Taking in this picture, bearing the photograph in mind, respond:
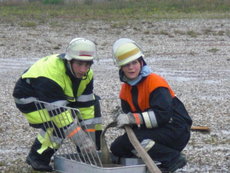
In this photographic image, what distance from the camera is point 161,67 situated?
14062mm

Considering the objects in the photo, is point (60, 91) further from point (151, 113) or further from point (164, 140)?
point (164, 140)

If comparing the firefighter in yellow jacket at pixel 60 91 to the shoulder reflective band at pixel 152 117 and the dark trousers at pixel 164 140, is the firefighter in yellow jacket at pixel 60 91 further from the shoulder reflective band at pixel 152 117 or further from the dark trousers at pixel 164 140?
the shoulder reflective band at pixel 152 117

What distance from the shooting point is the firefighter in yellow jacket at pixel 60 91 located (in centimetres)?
613

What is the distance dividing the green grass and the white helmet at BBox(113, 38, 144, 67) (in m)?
17.7

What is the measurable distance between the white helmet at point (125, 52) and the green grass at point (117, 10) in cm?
1768

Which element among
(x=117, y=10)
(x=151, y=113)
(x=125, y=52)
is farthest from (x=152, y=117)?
(x=117, y=10)

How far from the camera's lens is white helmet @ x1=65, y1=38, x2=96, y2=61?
612cm

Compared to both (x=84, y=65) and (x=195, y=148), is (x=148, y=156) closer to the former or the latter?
(x=84, y=65)

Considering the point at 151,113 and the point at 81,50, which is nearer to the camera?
the point at 151,113

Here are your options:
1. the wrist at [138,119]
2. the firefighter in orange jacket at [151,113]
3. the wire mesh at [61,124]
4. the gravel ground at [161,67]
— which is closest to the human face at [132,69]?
the firefighter in orange jacket at [151,113]

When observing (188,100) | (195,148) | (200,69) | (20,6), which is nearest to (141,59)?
(195,148)

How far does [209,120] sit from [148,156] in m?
3.56

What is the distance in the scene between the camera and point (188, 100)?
412 inches

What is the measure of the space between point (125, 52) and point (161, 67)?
26.9 ft
